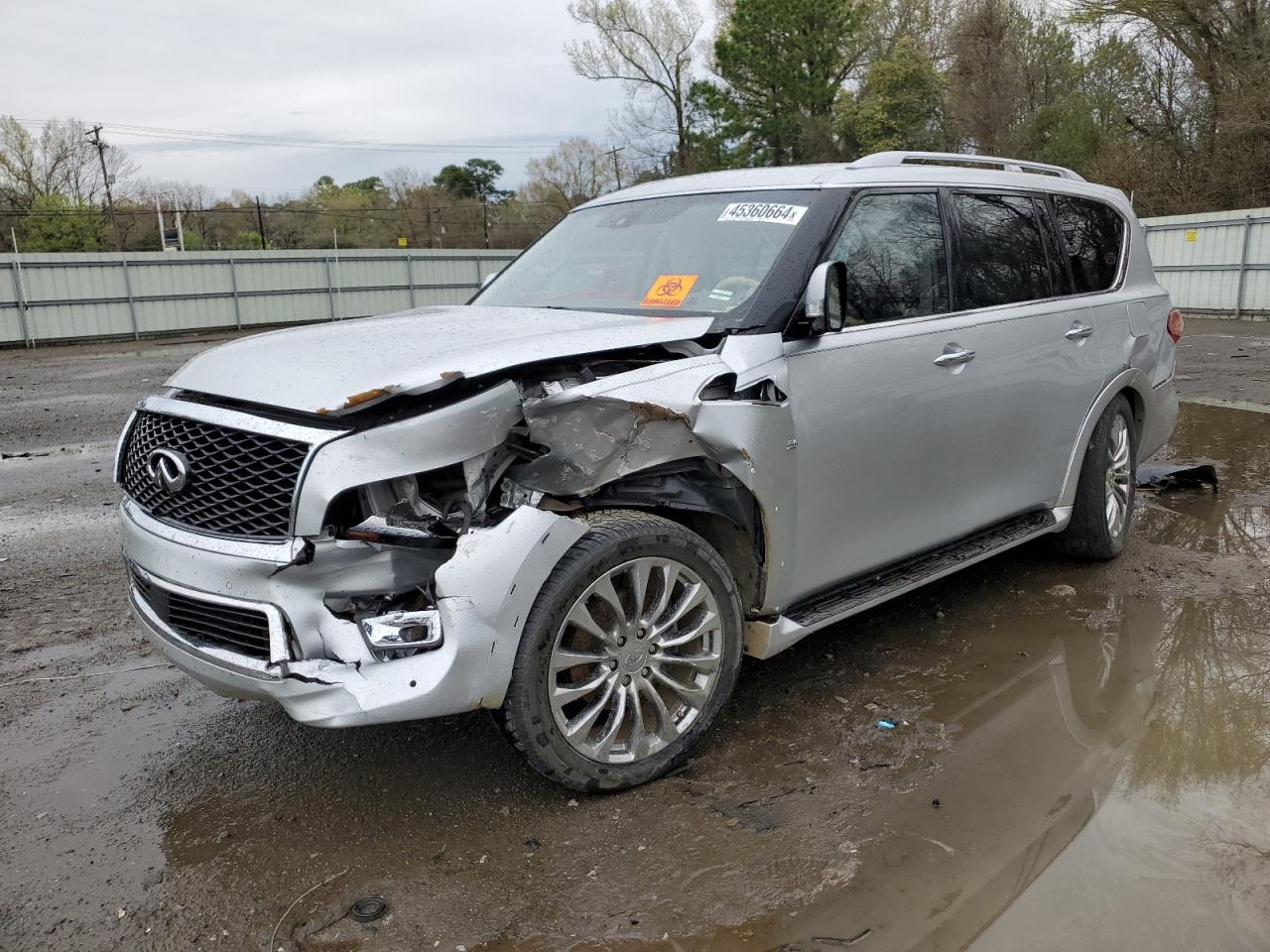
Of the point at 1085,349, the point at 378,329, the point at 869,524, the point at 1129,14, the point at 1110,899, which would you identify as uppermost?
the point at 1129,14

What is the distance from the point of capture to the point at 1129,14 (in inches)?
1071

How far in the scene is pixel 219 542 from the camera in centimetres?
288

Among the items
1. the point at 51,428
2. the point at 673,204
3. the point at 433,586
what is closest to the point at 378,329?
the point at 433,586

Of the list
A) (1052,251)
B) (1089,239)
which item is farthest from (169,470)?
(1089,239)

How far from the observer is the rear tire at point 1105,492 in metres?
4.97

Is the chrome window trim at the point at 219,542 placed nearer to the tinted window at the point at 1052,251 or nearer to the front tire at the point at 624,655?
the front tire at the point at 624,655

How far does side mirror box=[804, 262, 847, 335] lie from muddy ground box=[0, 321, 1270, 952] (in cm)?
141

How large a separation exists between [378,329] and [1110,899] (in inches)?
111

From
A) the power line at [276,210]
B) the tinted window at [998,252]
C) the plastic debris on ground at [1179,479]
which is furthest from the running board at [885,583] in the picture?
the power line at [276,210]

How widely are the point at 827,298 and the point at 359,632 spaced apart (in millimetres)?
1849

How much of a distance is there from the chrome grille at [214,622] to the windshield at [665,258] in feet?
5.66

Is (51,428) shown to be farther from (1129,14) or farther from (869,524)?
(1129,14)

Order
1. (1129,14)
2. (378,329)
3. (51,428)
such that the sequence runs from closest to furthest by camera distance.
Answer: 1. (378,329)
2. (51,428)
3. (1129,14)

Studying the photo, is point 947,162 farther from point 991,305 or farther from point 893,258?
point 893,258
